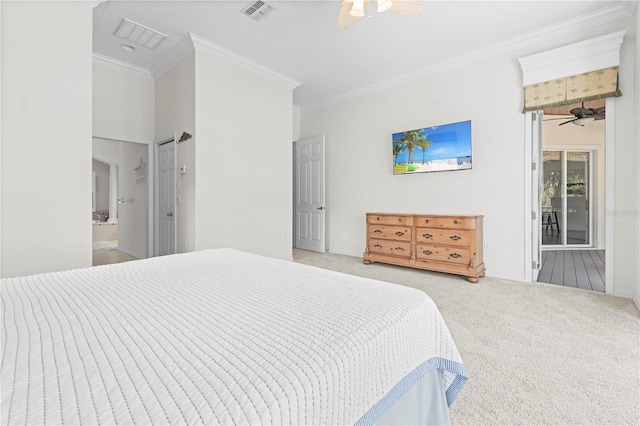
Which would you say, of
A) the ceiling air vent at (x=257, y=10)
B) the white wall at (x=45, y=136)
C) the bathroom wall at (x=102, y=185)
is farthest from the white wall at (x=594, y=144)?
the bathroom wall at (x=102, y=185)

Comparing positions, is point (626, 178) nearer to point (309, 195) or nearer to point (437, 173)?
point (437, 173)

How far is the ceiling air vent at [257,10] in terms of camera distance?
2992mm

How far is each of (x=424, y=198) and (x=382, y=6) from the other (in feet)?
8.79

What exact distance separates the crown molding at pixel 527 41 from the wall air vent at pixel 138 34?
312 centimetres

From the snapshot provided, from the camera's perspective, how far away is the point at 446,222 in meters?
3.81

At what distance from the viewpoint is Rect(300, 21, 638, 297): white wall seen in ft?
9.98

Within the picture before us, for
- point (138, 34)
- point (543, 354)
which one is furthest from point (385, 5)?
point (138, 34)

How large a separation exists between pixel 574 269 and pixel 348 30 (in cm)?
450

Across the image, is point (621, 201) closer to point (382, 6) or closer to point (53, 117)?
point (382, 6)

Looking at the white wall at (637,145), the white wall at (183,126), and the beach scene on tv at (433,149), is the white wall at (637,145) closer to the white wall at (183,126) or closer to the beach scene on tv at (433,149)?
the beach scene on tv at (433,149)

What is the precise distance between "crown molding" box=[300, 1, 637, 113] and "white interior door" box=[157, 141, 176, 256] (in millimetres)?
3321

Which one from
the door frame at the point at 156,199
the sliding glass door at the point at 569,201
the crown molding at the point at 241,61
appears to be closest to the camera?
the crown molding at the point at 241,61

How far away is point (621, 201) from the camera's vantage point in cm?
304

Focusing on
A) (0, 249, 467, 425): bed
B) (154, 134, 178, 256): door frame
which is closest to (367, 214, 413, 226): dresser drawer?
(0, 249, 467, 425): bed
